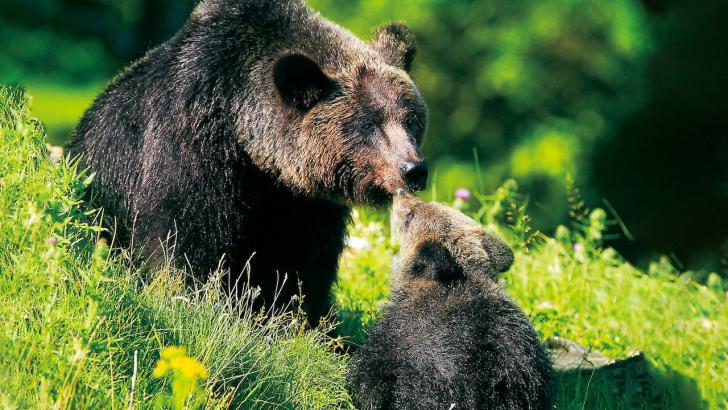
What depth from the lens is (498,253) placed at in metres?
5.29

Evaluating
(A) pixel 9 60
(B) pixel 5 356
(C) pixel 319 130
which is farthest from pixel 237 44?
(A) pixel 9 60

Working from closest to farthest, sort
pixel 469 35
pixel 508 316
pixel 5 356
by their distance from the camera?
pixel 5 356 < pixel 508 316 < pixel 469 35

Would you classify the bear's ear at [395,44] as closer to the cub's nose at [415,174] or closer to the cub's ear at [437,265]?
the cub's nose at [415,174]

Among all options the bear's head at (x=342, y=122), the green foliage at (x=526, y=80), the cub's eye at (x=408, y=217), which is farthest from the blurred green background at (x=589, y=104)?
Result: the cub's eye at (x=408, y=217)

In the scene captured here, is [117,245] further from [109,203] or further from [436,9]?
[436,9]

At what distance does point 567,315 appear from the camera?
24.3 ft

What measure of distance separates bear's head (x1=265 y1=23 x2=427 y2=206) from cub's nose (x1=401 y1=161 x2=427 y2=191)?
0.03ft

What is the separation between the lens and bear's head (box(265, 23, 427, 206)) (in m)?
5.88

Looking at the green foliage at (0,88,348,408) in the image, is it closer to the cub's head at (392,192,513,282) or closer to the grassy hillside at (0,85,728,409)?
the grassy hillside at (0,85,728,409)

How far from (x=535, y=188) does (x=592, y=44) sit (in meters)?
2.72

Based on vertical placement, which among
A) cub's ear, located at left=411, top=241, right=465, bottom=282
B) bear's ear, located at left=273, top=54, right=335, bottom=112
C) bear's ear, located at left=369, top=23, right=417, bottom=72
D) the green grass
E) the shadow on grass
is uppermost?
the green grass

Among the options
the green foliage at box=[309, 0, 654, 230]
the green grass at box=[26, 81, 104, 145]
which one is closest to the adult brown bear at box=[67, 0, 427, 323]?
the green foliage at box=[309, 0, 654, 230]

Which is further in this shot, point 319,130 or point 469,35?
point 469,35

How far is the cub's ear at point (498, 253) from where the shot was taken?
5.24m
